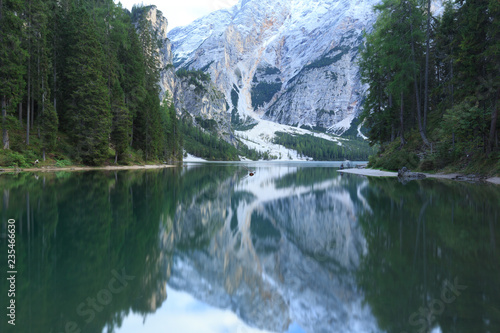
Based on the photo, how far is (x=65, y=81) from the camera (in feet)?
141

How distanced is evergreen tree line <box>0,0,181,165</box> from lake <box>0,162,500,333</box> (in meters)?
29.8

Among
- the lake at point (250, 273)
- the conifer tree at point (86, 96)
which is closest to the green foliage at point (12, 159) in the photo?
the conifer tree at point (86, 96)

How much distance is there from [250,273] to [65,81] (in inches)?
1878

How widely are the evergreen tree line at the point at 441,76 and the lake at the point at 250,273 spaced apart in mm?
17209

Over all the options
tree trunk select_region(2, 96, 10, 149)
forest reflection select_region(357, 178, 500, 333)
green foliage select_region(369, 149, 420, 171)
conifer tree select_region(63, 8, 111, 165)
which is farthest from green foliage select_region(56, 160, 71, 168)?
green foliage select_region(369, 149, 420, 171)

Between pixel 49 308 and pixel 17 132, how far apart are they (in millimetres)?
39653

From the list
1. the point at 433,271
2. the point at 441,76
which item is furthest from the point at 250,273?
the point at 441,76

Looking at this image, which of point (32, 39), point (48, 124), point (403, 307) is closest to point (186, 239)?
point (403, 307)

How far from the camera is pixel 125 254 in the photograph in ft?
20.4

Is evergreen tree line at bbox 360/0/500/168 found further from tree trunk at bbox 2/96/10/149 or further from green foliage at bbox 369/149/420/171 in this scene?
tree trunk at bbox 2/96/10/149

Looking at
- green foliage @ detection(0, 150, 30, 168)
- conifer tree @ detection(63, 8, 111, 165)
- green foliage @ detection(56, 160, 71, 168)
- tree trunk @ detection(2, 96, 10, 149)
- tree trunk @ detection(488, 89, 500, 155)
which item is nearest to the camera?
tree trunk @ detection(488, 89, 500, 155)

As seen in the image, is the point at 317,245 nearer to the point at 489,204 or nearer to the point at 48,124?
the point at 489,204

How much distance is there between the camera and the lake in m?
3.83

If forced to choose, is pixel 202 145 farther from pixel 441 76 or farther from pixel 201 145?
pixel 441 76
